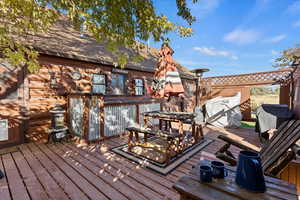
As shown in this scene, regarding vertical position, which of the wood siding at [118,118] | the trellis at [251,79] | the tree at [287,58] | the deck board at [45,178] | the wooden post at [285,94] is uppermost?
the tree at [287,58]

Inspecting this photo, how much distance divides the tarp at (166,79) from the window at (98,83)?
2.92 metres

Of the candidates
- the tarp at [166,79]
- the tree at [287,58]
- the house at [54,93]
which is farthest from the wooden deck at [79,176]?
the tree at [287,58]

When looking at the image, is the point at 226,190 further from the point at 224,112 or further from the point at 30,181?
the point at 224,112

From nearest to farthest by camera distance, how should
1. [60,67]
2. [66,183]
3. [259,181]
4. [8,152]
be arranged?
[259,181], [66,183], [8,152], [60,67]

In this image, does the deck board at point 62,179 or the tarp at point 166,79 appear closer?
the deck board at point 62,179

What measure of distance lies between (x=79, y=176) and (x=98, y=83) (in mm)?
3883

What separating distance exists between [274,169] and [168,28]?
9.17ft

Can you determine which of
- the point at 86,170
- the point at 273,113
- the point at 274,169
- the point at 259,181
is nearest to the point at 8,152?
the point at 86,170

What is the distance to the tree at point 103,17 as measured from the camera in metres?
2.25

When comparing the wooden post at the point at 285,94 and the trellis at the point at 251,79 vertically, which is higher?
the trellis at the point at 251,79

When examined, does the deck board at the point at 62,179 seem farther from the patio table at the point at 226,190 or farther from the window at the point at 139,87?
the window at the point at 139,87

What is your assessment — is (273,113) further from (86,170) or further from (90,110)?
(90,110)

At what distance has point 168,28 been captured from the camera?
268 cm

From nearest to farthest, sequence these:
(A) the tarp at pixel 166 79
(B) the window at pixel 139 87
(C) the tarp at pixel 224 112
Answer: (A) the tarp at pixel 166 79 → (C) the tarp at pixel 224 112 → (B) the window at pixel 139 87
